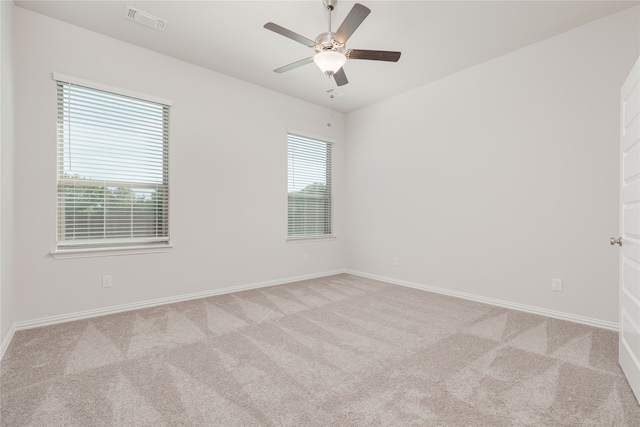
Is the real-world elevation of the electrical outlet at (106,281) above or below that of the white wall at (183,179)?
below

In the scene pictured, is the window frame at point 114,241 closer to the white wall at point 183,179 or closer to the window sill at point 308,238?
the white wall at point 183,179

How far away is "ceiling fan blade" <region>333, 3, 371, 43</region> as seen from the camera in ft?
6.31

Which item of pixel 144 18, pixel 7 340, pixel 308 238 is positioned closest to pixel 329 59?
pixel 144 18

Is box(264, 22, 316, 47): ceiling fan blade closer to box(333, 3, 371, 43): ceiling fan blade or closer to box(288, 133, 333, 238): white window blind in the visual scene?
box(333, 3, 371, 43): ceiling fan blade

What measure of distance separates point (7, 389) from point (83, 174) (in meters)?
1.93

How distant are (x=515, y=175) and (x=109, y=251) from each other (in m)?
4.40

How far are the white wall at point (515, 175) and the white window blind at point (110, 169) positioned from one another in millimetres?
3126

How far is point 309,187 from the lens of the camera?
494 cm

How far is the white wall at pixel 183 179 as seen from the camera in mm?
2680

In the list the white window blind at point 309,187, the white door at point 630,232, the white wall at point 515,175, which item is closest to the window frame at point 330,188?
the white window blind at point 309,187

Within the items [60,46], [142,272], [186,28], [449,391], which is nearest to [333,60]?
[186,28]

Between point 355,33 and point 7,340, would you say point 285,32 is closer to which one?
point 355,33

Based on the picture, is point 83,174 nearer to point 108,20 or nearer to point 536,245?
point 108,20

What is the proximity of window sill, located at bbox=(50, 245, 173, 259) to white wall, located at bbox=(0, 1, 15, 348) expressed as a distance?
1.15ft
